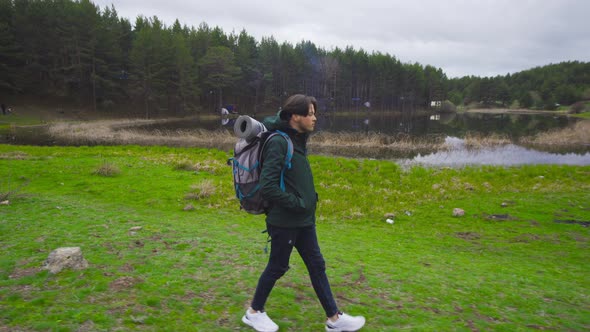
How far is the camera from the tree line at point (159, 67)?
57719 mm

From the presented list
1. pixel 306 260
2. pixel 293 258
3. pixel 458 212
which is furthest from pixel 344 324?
pixel 458 212

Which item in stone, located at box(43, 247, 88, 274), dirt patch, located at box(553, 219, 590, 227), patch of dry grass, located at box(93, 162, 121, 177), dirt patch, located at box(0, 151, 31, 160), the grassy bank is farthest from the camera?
dirt patch, located at box(0, 151, 31, 160)

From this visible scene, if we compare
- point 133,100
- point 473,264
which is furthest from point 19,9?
point 473,264

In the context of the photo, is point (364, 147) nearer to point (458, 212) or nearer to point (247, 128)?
point (458, 212)

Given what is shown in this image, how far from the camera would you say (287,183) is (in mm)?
3252

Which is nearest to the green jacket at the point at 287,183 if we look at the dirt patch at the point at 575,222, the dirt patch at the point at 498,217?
the dirt patch at the point at 498,217

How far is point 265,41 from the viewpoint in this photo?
306 feet

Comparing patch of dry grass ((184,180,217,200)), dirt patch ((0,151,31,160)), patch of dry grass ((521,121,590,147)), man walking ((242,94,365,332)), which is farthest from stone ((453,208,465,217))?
patch of dry grass ((521,121,590,147))

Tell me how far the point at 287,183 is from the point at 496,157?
24.4 m

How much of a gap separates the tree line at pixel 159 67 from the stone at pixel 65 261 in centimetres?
6194

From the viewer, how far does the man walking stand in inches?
122

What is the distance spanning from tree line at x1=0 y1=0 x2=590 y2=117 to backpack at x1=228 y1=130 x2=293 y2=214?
64188mm

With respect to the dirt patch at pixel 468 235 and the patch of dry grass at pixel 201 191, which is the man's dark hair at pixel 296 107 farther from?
the patch of dry grass at pixel 201 191

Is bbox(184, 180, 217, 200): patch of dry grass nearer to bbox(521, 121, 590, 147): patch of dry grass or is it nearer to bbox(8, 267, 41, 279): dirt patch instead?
bbox(8, 267, 41, 279): dirt patch
